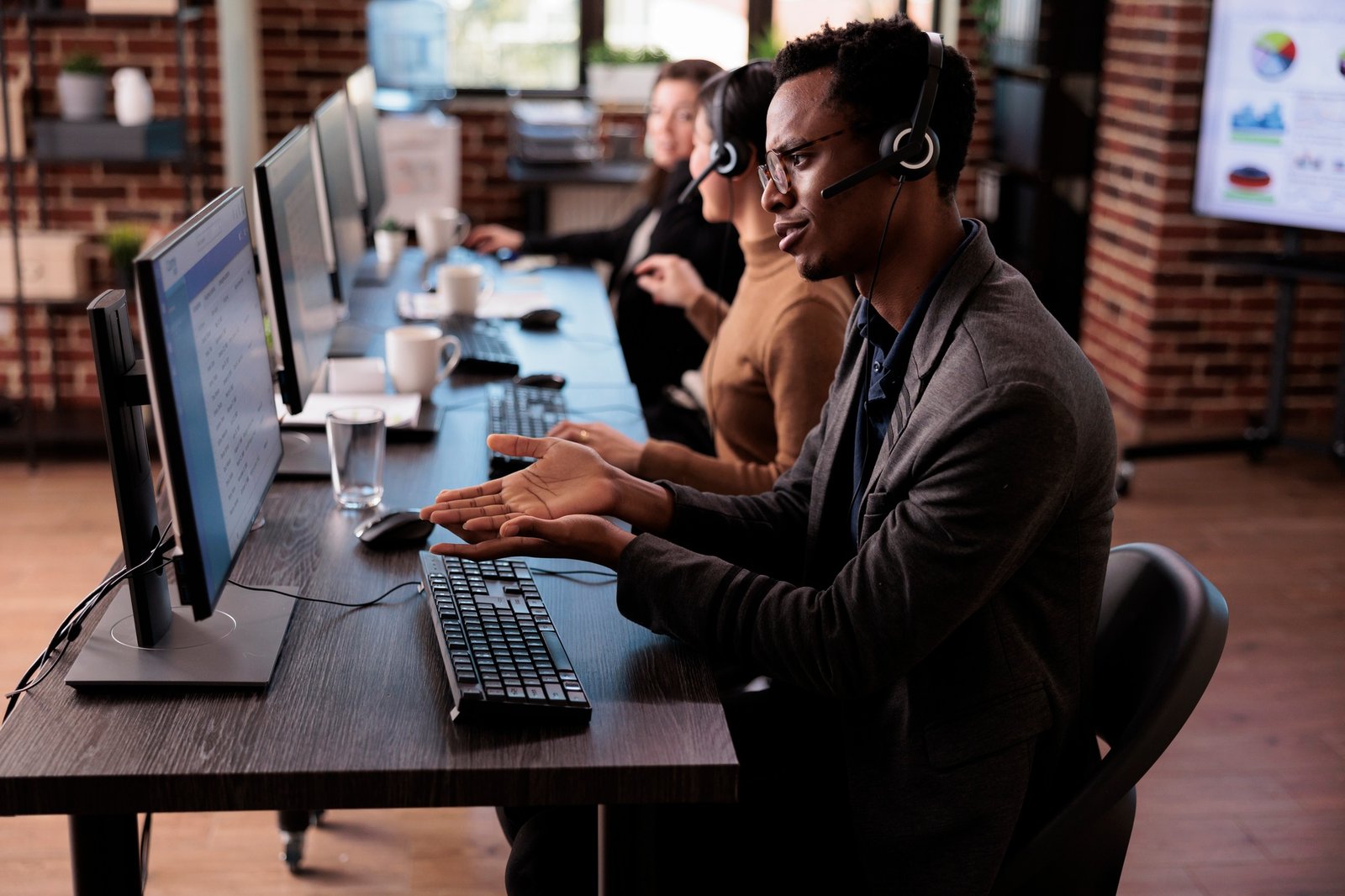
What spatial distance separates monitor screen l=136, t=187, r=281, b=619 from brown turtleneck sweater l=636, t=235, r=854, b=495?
664 mm

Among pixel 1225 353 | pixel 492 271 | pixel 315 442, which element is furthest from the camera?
pixel 1225 353

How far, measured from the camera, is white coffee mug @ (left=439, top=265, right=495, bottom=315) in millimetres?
3066

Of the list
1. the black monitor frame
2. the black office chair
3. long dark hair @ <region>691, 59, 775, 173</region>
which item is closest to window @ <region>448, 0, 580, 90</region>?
long dark hair @ <region>691, 59, 775, 173</region>

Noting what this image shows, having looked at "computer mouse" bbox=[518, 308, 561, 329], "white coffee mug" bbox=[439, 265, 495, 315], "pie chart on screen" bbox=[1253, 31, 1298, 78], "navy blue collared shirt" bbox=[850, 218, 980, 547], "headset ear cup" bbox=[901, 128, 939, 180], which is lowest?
"computer mouse" bbox=[518, 308, 561, 329]

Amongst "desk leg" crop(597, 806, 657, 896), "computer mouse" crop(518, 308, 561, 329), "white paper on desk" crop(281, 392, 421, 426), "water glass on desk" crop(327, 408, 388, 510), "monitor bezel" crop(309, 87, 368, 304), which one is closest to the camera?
"desk leg" crop(597, 806, 657, 896)

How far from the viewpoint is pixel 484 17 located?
18.0 ft

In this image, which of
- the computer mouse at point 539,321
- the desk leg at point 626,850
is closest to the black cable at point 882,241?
the desk leg at point 626,850

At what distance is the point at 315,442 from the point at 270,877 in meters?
0.73

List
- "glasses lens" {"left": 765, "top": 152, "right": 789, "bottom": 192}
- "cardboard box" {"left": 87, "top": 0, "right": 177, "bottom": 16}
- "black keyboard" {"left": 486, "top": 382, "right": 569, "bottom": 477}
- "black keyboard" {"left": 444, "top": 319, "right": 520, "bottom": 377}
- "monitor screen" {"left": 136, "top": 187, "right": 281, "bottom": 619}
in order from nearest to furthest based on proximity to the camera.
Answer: "monitor screen" {"left": 136, "top": 187, "right": 281, "bottom": 619}
"glasses lens" {"left": 765, "top": 152, "right": 789, "bottom": 192}
"black keyboard" {"left": 486, "top": 382, "right": 569, "bottom": 477}
"black keyboard" {"left": 444, "top": 319, "right": 520, "bottom": 377}
"cardboard box" {"left": 87, "top": 0, "right": 177, "bottom": 16}

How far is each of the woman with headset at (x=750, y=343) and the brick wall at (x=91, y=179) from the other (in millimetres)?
2313

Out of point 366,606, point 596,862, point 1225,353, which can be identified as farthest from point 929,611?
point 1225,353

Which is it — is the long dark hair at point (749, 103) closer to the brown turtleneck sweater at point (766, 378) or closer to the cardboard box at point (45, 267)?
the brown turtleneck sweater at point (766, 378)

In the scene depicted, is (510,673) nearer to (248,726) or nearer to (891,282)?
(248,726)

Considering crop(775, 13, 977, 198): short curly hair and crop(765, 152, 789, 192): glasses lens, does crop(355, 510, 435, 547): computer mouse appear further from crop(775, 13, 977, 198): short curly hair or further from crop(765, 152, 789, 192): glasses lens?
crop(775, 13, 977, 198): short curly hair
